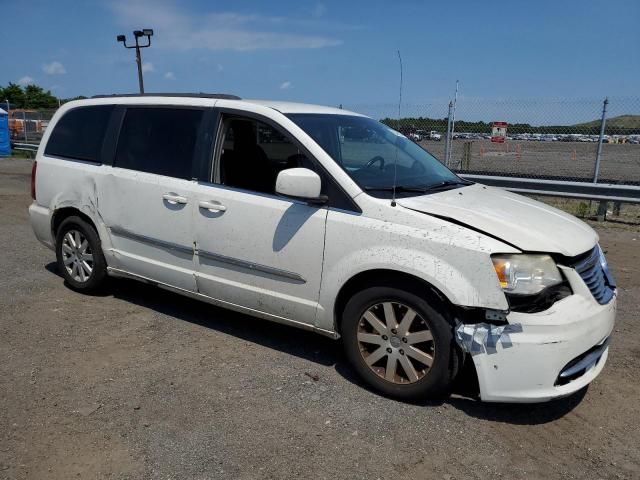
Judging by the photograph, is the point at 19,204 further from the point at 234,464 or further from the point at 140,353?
the point at 234,464

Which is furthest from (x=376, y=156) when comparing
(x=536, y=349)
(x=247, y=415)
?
(x=247, y=415)

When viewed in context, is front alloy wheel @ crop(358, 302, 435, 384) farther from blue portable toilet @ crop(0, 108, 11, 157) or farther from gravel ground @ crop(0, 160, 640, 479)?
blue portable toilet @ crop(0, 108, 11, 157)

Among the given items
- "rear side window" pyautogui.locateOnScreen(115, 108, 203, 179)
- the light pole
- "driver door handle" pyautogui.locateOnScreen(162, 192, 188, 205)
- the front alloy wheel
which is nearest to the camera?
the front alloy wheel

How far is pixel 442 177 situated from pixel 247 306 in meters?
1.78

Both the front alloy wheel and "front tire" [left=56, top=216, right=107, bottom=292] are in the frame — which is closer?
the front alloy wheel

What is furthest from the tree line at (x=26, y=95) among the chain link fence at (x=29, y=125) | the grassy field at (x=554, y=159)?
the grassy field at (x=554, y=159)

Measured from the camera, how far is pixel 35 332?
Result: 170 inches

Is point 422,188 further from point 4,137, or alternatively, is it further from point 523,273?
point 4,137

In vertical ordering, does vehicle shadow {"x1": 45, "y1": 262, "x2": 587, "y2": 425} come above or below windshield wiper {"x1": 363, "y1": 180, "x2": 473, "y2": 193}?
below

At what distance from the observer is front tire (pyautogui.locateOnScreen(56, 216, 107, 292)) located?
4891mm

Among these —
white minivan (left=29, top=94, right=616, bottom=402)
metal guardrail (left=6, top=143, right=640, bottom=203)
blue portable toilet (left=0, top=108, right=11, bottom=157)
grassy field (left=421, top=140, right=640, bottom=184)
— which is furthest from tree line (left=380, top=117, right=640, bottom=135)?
blue portable toilet (left=0, top=108, right=11, bottom=157)

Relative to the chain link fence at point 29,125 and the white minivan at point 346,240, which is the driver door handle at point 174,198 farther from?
the chain link fence at point 29,125

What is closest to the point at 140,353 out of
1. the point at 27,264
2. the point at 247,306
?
the point at 247,306

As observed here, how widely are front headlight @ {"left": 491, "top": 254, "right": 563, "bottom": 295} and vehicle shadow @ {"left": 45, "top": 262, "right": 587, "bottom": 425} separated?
2.78ft
